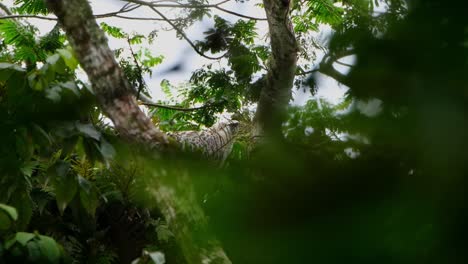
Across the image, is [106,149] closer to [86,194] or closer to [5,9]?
[86,194]

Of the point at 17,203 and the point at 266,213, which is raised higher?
the point at 17,203

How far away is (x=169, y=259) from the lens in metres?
2.16

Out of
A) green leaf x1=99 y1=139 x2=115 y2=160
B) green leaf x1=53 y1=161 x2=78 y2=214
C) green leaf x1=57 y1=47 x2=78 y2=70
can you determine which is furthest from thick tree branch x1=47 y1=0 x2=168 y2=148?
green leaf x1=53 y1=161 x2=78 y2=214

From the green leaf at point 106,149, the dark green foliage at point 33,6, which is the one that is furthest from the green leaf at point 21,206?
the dark green foliage at point 33,6

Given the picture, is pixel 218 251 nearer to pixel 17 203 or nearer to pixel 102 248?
pixel 17 203

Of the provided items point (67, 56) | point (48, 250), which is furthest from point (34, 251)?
point (67, 56)

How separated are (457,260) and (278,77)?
1.86 metres

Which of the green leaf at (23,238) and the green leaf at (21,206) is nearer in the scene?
the green leaf at (23,238)

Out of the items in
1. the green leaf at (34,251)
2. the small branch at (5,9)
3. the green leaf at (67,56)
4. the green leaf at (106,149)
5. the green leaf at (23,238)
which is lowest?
the green leaf at (34,251)

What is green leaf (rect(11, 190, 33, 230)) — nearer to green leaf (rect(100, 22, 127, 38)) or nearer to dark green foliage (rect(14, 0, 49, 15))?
dark green foliage (rect(14, 0, 49, 15))

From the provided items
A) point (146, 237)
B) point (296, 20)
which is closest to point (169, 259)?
point (146, 237)

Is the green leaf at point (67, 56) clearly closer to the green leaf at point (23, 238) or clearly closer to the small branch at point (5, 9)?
the green leaf at point (23, 238)

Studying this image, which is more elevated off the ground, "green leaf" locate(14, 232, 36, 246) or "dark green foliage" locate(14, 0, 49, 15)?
"dark green foliage" locate(14, 0, 49, 15)

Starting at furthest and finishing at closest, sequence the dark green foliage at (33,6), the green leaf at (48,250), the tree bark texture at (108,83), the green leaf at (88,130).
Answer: the dark green foliage at (33,6) < the green leaf at (88,130) < the green leaf at (48,250) < the tree bark texture at (108,83)
